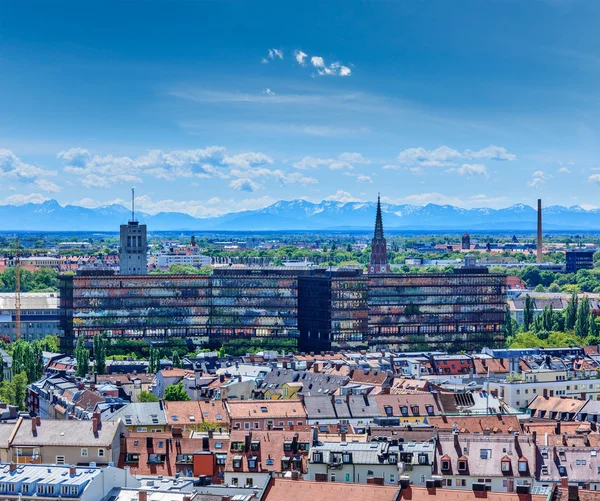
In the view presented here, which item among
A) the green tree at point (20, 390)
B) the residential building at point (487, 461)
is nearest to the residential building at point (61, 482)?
the residential building at point (487, 461)

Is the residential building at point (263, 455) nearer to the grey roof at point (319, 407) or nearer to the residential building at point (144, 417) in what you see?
the residential building at point (144, 417)

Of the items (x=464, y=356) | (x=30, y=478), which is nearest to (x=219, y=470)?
(x=30, y=478)

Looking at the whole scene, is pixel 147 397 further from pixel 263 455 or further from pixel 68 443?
pixel 263 455

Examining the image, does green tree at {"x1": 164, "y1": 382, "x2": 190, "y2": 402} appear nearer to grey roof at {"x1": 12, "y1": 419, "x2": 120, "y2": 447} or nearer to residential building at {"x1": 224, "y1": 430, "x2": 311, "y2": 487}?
grey roof at {"x1": 12, "y1": 419, "x2": 120, "y2": 447}

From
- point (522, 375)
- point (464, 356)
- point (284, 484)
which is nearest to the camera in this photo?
point (284, 484)

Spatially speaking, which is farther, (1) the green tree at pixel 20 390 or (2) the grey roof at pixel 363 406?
(1) the green tree at pixel 20 390

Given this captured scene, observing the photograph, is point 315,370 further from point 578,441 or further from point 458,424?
point 578,441

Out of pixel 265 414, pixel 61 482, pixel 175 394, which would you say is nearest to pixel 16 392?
pixel 175 394
